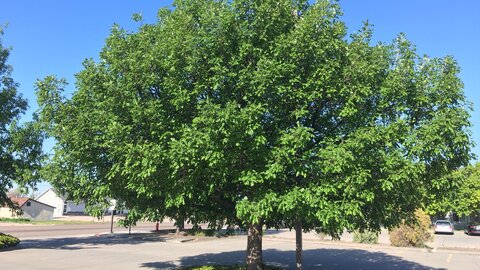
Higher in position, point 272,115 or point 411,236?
point 272,115

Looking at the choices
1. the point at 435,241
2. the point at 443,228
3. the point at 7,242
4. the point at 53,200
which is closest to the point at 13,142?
the point at 7,242

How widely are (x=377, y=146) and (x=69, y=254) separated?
17144 millimetres

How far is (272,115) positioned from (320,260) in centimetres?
1318

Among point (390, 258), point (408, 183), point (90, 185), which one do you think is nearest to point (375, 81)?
point (408, 183)

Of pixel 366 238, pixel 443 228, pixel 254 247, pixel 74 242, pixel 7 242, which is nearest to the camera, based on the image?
pixel 254 247

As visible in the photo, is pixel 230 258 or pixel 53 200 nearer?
pixel 230 258

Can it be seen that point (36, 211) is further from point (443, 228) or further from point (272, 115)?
point (272, 115)

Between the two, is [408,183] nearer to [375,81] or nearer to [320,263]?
[375,81]

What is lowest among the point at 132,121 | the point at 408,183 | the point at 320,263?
the point at 320,263

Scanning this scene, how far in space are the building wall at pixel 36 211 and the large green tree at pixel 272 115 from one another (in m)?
68.1

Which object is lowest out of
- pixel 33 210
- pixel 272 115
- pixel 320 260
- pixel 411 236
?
pixel 320 260

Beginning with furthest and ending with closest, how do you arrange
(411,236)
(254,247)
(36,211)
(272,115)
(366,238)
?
(36,211), (366,238), (411,236), (254,247), (272,115)

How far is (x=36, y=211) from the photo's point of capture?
235ft

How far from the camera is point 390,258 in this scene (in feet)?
68.7
